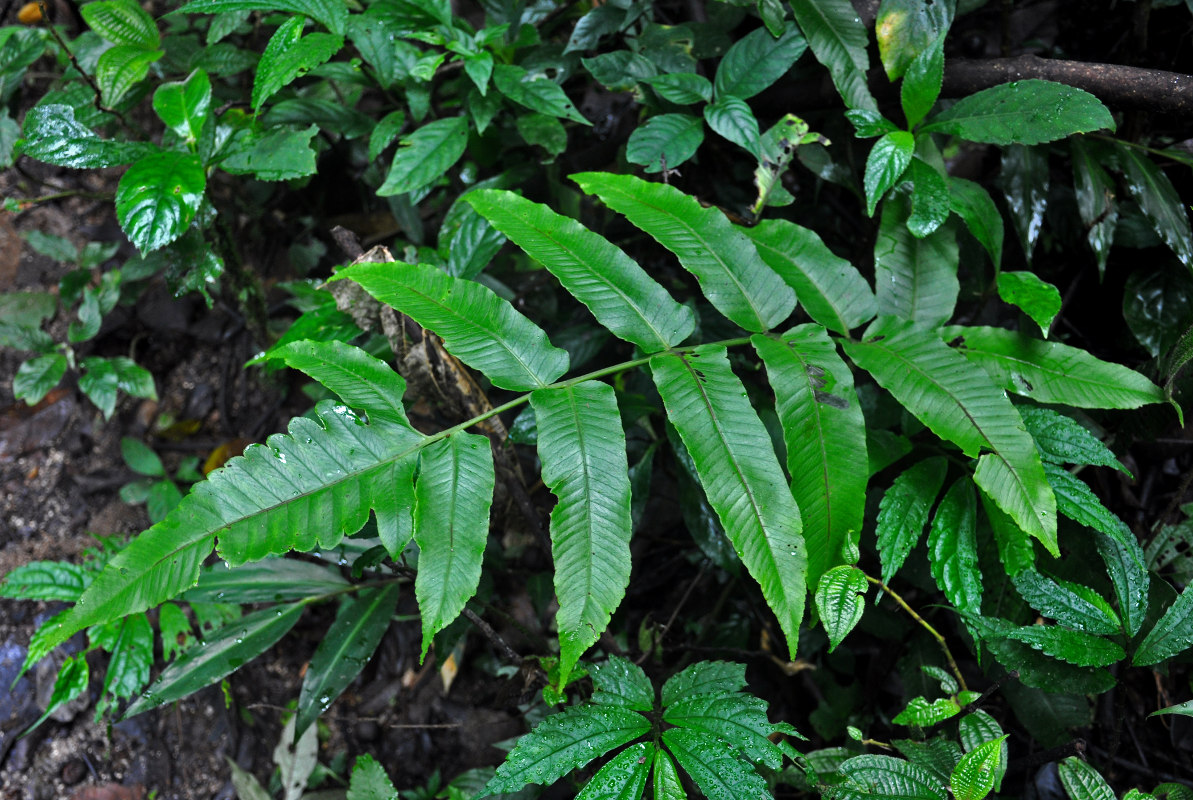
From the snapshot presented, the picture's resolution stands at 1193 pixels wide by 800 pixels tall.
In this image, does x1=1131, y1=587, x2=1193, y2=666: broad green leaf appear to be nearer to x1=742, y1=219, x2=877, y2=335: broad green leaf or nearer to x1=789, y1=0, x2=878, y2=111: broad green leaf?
x1=742, y1=219, x2=877, y2=335: broad green leaf

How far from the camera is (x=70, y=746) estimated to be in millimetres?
2553

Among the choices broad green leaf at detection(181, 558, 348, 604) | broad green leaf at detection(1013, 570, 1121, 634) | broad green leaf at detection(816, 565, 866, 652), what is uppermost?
broad green leaf at detection(816, 565, 866, 652)

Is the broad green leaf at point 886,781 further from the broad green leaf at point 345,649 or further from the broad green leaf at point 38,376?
the broad green leaf at point 38,376

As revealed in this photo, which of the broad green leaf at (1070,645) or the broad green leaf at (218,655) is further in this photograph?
the broad green leaf at (218,655)

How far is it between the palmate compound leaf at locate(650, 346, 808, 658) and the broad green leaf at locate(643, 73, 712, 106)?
0.80 meters

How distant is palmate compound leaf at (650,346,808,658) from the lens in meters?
1.31

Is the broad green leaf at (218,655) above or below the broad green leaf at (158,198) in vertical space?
below

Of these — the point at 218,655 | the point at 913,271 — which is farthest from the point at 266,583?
the point at 913,271

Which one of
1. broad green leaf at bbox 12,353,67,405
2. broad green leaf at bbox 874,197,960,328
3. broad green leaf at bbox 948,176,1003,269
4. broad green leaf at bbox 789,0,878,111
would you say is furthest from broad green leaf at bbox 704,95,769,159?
Answer: broad green leaf at bbox 12,353,67,405

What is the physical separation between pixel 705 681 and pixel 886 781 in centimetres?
38

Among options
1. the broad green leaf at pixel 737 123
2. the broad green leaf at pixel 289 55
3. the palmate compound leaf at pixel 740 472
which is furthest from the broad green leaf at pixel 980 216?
the broad green leaf at pixel 289 55

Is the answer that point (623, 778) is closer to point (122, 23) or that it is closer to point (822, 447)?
point (822, 447)

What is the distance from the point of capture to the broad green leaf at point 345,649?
193 centimetres

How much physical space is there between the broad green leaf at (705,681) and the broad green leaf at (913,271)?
866 millimetres
